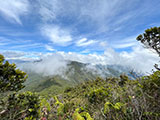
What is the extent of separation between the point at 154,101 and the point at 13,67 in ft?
24.2

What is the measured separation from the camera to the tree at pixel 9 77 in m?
4.77

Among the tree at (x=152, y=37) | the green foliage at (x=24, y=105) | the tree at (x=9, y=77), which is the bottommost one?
the green foliage at (x=24, y=105)

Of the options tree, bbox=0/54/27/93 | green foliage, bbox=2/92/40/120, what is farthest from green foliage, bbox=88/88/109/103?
tree, bbox=0/54/27/93

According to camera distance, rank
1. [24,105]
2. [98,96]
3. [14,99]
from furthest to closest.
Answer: [24,105] → [14,99] → [98,96]

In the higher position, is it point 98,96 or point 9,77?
point 9,77

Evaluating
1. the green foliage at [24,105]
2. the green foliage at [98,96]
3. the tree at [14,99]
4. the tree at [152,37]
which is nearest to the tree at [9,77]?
the tree at [14,99]

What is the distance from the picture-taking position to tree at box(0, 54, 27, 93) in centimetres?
477

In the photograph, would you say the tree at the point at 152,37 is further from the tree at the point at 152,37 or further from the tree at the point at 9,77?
the tree at the point at 9,77

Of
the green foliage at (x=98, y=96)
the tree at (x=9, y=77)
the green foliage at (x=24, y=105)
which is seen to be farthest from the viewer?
the green foliage at (x=24, y=105)

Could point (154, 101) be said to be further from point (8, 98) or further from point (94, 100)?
point (8, 98)

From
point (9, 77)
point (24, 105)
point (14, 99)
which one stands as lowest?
point (24, 105)

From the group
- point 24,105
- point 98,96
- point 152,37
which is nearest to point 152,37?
point 152,37

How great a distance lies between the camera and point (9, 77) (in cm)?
500

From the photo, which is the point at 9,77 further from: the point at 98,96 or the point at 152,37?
the point at 152,37
